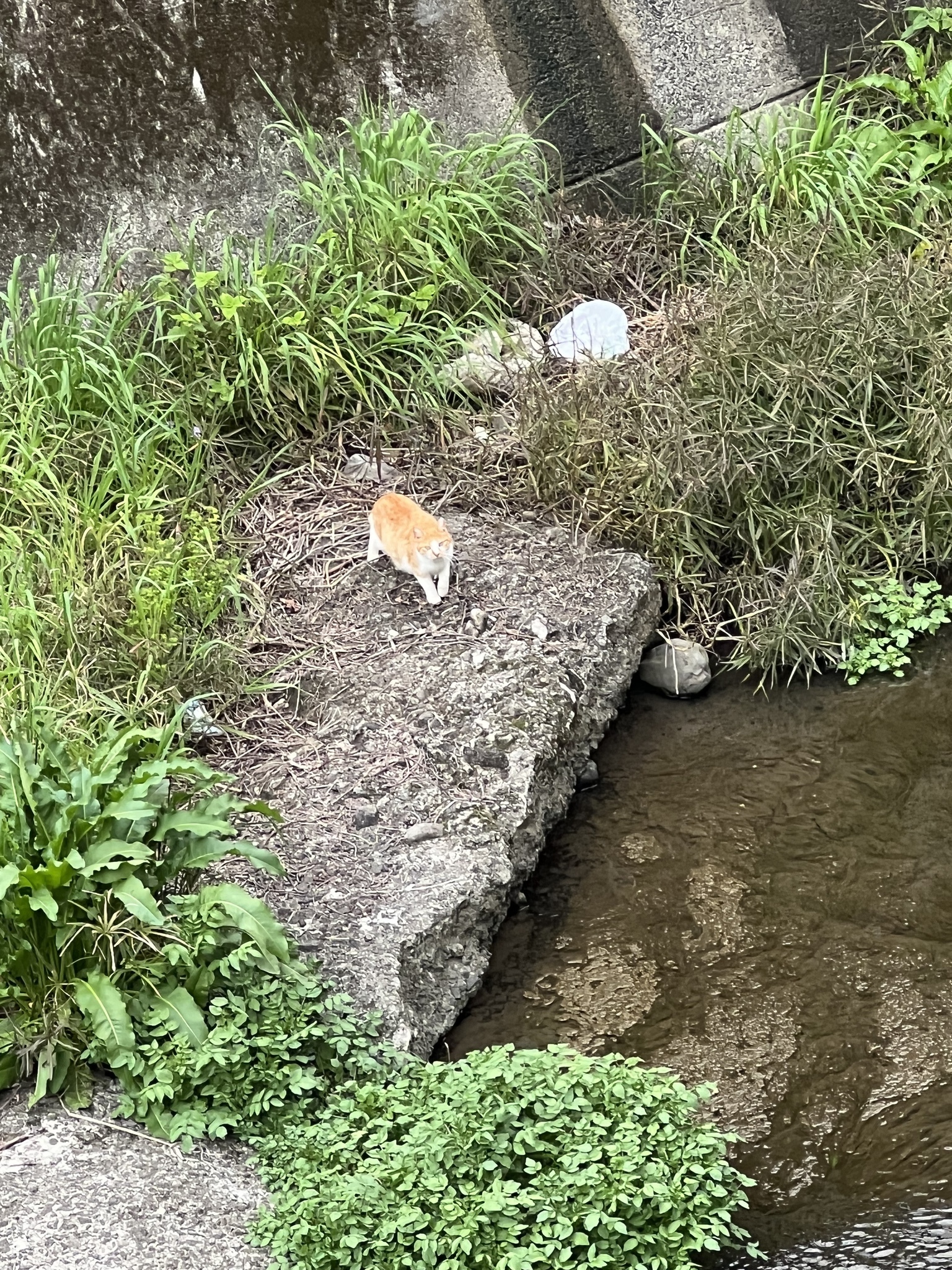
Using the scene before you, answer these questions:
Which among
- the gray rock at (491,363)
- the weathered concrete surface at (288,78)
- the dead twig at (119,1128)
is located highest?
the weathered concrete surface at (288,78)

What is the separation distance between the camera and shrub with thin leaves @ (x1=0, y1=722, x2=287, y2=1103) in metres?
2.91

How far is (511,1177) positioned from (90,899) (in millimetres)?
1165

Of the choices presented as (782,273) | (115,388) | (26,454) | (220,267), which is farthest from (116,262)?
(782,273)

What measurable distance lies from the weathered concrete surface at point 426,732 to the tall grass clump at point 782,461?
236 millimetres

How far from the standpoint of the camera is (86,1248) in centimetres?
259

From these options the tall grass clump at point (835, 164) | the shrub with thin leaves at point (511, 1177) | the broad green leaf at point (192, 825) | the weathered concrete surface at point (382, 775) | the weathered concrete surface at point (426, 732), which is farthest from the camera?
the tall grass clump at point (835, 164)

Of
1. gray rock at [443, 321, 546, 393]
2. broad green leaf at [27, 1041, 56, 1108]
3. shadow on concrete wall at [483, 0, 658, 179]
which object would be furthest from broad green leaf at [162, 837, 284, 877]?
shadow on concrete wall at [483, 0, 658, 179]

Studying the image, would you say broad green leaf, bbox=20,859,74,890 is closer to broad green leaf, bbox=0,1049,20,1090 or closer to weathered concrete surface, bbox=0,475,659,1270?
broad green leaf, bbox=0,1049,20,1090

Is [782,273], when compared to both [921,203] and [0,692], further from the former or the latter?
[0,692]

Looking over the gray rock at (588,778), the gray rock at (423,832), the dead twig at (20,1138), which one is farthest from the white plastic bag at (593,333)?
the dead twig at (20,1138)

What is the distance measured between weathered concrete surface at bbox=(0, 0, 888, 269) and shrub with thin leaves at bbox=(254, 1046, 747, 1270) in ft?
13.5

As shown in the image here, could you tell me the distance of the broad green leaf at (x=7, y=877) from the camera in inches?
111

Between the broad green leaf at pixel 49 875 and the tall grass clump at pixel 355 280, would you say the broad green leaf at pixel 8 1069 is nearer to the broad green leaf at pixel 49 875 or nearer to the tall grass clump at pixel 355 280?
the broad green leaf at pixel 49 875

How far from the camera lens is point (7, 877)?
9.39ft
